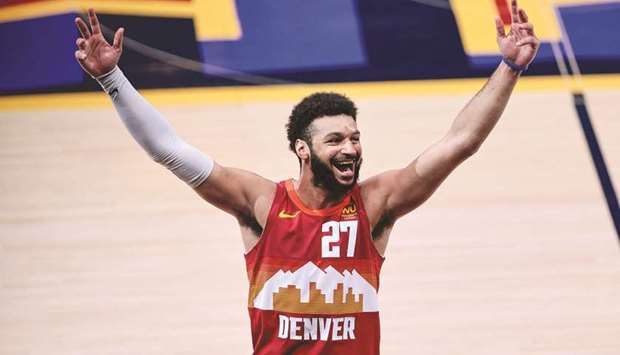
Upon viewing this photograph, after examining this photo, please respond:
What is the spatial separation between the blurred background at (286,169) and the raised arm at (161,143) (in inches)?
80.0

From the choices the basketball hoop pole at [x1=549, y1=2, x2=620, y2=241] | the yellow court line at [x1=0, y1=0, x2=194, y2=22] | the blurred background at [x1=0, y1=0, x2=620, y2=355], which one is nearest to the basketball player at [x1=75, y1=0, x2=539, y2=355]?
the blurred background at [x1=0, y1=0, x2=620, y2=355]

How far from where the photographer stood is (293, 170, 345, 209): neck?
149 inches

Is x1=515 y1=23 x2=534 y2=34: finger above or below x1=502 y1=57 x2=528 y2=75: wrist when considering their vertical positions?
above

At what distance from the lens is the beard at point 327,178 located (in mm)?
3719

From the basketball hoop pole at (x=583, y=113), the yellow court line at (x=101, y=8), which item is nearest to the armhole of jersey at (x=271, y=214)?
the basketball hoop pole at (x=583, y=113)

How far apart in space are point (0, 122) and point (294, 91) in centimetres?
219

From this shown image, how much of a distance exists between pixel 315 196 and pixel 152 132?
654 millimetres

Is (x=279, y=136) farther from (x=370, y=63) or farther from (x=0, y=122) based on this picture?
(x=0, y=122)

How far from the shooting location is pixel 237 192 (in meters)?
3.75

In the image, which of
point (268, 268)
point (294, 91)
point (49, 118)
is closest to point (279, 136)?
point (294, 91)

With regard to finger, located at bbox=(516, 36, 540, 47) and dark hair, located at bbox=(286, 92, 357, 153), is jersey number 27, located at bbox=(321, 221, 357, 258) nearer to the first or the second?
dark hair, located at bbox=(286, 92, 357, 153)

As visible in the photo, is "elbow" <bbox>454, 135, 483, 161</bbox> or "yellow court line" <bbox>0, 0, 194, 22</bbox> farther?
"yellow court line" <bbox>0, 0, 194, 22</bbox>

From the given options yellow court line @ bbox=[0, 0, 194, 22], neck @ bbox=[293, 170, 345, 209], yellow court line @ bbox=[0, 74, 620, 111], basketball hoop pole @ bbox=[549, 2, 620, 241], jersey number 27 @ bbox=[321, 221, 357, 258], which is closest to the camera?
jersey number 27 @ bbox=[321, 221, 357, 258]

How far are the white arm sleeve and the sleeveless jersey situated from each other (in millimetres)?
334
